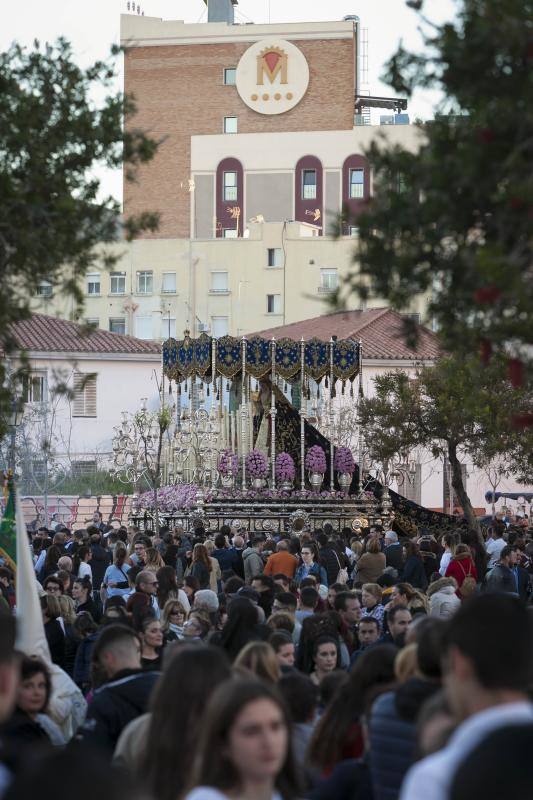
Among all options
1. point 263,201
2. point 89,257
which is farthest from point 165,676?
point 263,201

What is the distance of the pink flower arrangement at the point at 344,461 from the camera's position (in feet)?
119

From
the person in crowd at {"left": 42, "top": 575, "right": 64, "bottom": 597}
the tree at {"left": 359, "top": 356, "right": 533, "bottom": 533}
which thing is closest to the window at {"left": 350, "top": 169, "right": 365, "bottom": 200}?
the tree at {"left": 359, "top": 356, "right": 533, "bottom": 533}

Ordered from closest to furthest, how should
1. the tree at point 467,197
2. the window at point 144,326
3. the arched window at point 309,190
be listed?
the tree at point 467,197, the window at point 144,326, the arched window at point 309,190

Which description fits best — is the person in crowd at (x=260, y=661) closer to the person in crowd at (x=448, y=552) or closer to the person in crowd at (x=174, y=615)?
the person in crowd at (x=174, y=615)

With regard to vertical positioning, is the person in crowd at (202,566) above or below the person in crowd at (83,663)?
above

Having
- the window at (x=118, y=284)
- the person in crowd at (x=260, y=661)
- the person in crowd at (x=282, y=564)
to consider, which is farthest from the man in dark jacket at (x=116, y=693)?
the window at (x=118, y=284)

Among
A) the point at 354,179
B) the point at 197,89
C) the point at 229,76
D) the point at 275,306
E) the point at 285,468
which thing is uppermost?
the point at 229,76

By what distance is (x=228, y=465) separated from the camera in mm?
35906

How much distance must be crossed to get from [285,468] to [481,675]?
32003 millimetres

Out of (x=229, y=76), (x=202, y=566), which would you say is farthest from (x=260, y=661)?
(x=229, y=76)

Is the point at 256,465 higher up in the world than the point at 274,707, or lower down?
higher up

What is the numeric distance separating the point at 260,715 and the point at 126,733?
2.00 metres

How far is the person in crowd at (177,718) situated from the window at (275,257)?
68595 millimetres

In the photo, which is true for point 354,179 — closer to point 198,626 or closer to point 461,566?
point 461,566
